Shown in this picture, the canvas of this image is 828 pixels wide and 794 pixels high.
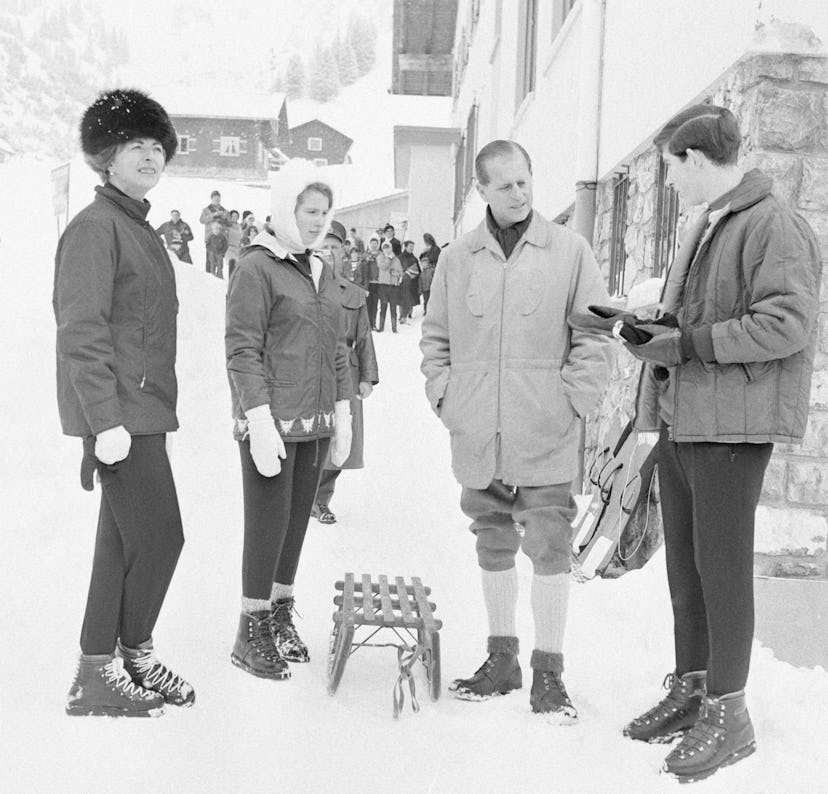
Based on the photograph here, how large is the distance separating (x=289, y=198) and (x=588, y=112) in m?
4.00

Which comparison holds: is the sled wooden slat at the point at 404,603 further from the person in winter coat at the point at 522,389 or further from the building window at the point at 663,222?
the building window at the point at 663,222

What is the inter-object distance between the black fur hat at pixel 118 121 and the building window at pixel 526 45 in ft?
27.8

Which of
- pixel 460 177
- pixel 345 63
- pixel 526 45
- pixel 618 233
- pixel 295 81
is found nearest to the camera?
pixel 618 233

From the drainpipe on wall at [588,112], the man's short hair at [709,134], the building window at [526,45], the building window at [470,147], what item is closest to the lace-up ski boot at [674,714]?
the man's short hair at [709,134]

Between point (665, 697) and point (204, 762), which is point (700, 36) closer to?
point (665, 697)

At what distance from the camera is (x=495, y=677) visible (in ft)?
12.3

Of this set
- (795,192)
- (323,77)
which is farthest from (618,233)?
(323,77)

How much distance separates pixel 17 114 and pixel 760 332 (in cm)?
11764

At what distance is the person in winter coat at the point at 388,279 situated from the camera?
56.7 ft

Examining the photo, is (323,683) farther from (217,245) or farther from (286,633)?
(217,245)

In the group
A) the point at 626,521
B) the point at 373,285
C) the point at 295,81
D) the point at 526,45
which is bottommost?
the point at 626,521

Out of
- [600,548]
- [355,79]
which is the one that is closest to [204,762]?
[600,548]

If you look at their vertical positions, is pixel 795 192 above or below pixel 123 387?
above

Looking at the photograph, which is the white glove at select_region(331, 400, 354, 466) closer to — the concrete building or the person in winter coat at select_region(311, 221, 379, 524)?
the person in winter coat at select_region(311, 221, 379, 524)
